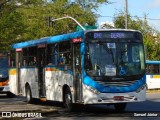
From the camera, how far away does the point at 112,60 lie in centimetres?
1641

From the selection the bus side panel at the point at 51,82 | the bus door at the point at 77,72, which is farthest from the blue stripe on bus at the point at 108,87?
the bus side panel at the point at 51,82

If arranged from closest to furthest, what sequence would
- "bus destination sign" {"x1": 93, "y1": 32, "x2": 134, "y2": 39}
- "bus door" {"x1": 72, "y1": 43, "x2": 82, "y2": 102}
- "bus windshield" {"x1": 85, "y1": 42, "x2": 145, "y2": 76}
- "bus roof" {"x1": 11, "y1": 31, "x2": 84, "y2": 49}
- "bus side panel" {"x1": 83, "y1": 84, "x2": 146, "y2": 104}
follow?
"bus side panel" {"x1": 83, "y1": 84, "x2": 146, "y2": 104} < "bus windshield" {"x1": 85, "y1": 42, "x2": 145, "y2": 76} < "bus destination sign" {"x1": 93, "y1": 32, "x2": 134, "y2": 39} < "bus door" {"x1": 72, "y1": 43, "x2": 82, "y2": 102} < "bus roof" {"x1": 11, "y1": 31, "x2": 84, "y2": 49}

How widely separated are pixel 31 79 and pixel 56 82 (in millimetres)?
3259

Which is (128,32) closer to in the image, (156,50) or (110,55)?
(110,55)

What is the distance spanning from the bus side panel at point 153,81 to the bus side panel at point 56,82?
787 inches

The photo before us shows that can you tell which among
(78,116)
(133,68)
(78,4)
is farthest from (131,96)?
(78,4)

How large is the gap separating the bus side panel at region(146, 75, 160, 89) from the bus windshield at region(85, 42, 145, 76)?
73.9ft

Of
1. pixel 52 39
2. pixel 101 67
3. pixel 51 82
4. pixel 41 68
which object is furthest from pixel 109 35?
pixel 41 68

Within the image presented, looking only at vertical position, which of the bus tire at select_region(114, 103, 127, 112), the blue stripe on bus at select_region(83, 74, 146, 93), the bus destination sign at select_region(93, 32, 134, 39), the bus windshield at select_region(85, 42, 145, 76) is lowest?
the bus tire at select_region(114, 103, 127, 112)

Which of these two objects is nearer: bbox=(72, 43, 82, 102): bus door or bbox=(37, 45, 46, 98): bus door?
bbox=(72, 43, 82, 102): bus door

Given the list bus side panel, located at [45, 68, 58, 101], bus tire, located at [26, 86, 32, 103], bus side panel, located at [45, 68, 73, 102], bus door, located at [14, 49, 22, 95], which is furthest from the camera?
bus door, located at [14, 49, 22, 95]

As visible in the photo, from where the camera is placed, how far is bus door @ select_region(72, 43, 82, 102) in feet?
55.4

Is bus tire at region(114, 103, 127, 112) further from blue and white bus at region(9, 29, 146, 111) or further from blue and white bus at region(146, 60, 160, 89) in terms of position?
blue and white bus at region(146, 60, 160, 89)

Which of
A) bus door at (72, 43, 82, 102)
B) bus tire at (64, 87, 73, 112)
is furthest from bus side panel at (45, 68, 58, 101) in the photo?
bus door at (72, 43, 82, 102)
